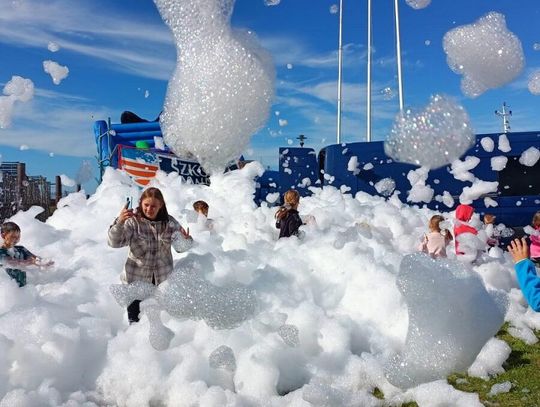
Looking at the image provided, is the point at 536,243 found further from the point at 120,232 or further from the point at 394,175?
the point at 120,232

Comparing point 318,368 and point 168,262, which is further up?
point 168,262

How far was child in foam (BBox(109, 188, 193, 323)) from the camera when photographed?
4.27m

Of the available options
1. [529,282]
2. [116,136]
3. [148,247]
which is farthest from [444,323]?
[116,136]

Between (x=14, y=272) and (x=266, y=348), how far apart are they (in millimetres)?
2390

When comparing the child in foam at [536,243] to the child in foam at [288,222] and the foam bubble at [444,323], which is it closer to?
the child in foam at [288,222]

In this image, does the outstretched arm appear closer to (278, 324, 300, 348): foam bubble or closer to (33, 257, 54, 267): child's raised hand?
(278, 324, 300, 348): foam bubble

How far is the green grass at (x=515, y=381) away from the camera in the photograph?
11.3 feet

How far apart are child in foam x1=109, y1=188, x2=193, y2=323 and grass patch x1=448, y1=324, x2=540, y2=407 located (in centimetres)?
216

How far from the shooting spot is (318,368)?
395 centimetres

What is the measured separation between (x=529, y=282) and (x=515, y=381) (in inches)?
39.0

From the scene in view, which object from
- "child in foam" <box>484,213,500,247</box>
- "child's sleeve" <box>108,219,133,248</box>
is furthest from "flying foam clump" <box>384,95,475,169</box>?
"child in foam" <box>484,213,500,247</box>

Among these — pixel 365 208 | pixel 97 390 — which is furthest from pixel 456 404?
pixel 365 208

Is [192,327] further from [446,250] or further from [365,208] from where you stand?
[365,208]

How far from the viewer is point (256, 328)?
13.7 ft
